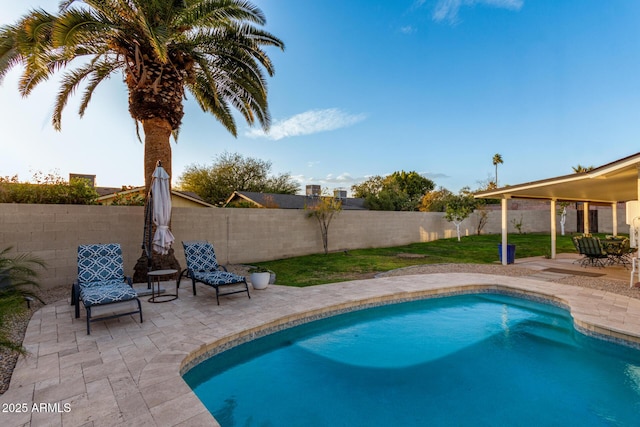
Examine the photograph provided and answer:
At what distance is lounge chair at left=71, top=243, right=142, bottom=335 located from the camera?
16.5 feet

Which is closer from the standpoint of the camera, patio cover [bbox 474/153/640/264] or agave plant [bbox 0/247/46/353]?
agave plant [bbox 0/247/46/353]

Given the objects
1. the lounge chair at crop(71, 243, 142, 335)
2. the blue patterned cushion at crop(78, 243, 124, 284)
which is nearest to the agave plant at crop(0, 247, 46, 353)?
the lounge chair at crop(71, 243, 142, 335)

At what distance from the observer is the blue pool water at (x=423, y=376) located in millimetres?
3602

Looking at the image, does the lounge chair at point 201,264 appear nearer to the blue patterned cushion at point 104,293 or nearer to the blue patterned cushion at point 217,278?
the blue patterned cushion at point 217,278

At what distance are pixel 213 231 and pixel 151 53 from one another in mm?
6002

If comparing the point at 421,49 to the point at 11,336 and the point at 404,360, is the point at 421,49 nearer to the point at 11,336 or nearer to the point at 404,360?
the point at 404,360

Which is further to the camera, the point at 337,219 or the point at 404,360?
the point at 337,219

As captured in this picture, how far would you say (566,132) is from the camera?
1666 centimetres

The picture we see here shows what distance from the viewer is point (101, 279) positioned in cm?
604

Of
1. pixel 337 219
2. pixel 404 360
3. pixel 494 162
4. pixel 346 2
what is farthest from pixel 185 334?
pixel 494 162

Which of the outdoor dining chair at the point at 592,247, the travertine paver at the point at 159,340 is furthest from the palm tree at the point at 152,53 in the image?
the outdoor dining chair at the point at 592,247

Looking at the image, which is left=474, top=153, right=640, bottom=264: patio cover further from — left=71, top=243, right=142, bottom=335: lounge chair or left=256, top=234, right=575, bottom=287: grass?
left=71, top=243, right=142, bottom=335: lounge chair

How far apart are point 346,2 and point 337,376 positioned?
13.2 m

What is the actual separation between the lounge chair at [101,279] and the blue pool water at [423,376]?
6.71ft
